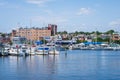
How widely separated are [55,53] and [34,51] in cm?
643

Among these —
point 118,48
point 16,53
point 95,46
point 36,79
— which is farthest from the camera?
point 95,46

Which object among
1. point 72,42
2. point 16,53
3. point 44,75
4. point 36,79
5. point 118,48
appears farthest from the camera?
point 72,42

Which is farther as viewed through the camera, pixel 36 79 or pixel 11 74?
pixel 11 74

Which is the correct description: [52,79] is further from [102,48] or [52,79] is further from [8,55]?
[102,48]

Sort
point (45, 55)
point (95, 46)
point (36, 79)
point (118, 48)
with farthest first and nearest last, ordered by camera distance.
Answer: point (95, 46), point (118, 48), point (45, 55), point (36, 79)

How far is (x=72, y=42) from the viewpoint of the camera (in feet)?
651

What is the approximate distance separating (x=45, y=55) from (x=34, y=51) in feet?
9.53

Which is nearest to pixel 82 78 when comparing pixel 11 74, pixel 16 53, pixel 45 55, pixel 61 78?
pixel 61 78

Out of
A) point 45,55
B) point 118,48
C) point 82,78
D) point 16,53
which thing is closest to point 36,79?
point 82,78

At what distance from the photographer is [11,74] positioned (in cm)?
4659

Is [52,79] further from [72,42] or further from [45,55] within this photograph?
[72,42]

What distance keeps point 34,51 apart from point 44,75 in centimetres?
4910

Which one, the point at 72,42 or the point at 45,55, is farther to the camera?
the point at 72,42

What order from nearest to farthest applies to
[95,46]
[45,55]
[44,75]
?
1. [44,75]
2. [45,55]
3. [95,46]
